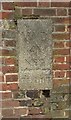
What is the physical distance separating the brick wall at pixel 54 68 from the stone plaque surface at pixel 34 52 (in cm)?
6

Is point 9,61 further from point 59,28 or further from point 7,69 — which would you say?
point 59,28

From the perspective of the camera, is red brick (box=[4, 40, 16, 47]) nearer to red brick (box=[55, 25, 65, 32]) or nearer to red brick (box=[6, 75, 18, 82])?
red brick (box=[6, 75, 18, 82])

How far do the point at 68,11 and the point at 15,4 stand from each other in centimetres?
55

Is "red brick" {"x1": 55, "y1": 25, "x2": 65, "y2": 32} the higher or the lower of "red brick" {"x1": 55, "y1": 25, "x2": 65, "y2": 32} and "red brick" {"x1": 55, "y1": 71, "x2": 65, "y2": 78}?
the higher

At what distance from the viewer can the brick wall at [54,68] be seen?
8.50 ft

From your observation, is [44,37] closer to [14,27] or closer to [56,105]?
[14,27]

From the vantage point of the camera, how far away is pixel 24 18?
2.58 m

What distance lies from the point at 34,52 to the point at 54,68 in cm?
28

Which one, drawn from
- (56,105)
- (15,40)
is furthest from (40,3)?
(56,105)

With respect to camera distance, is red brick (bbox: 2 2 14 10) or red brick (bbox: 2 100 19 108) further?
red brick (bbox: 2 100 19 108)

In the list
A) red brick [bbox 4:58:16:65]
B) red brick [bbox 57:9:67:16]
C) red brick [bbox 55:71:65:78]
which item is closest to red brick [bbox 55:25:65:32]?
red brick [bbox 57:9:67:16]

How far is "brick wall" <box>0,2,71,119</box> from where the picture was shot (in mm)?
2590

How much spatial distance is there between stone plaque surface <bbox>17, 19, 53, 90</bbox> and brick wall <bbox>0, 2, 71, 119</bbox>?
0.19 ft

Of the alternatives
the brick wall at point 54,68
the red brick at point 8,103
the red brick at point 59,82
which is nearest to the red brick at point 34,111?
the brick wall at point 54,68
